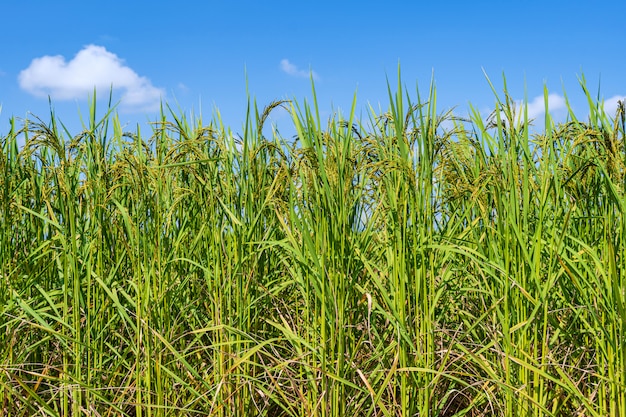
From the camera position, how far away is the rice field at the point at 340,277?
2.44 m

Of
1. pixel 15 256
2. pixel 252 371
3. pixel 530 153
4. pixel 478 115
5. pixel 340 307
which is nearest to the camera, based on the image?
pixel 340 307

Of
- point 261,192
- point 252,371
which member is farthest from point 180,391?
point 261,192

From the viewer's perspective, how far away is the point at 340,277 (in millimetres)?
2426

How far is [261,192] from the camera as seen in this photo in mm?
2742

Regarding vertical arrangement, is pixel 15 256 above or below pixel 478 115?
below

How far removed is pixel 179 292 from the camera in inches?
116

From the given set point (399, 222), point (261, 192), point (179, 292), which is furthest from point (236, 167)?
point (399, 222)

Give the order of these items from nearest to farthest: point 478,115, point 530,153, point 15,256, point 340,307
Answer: point 340,307 → point 530,153 → point 478,115 → point 15,256

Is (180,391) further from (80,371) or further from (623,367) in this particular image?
(623,367)

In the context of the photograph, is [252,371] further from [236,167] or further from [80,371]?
[236,167]

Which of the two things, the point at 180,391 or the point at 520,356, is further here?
the point at 180,391

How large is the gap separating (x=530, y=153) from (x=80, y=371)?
6.61ft

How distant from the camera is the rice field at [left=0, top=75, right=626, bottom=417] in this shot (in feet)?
7.99

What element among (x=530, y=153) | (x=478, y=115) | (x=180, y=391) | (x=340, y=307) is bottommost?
(x=180, y=391)
